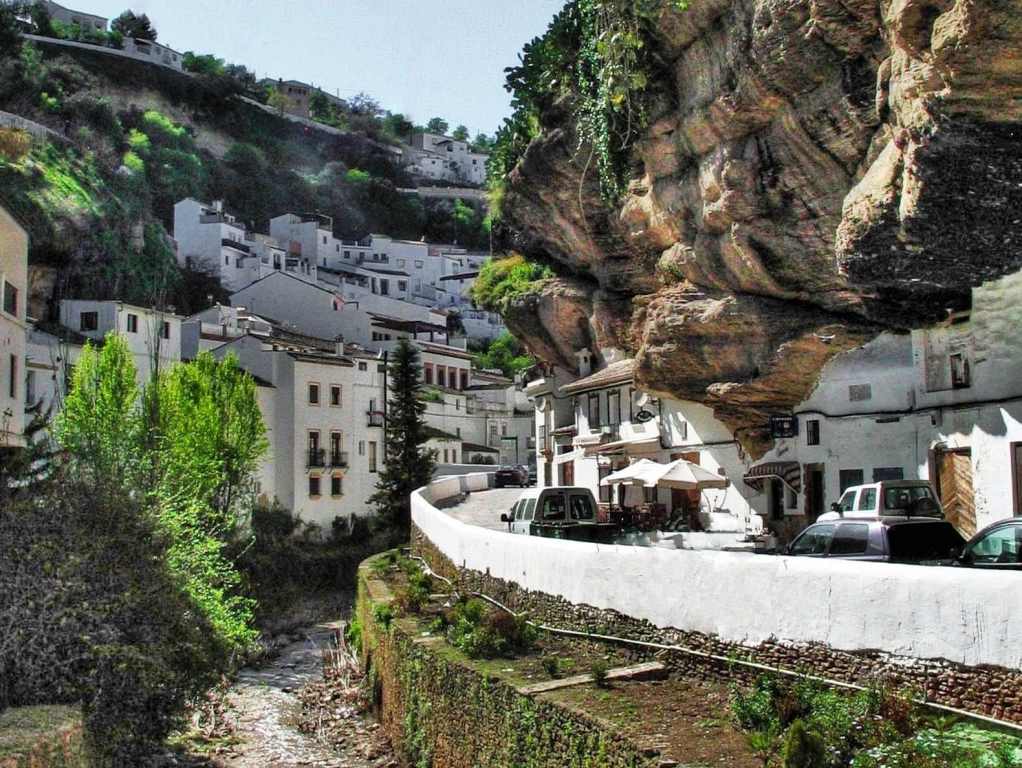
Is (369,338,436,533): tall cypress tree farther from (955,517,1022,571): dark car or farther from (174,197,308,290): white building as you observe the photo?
(955,517,1022,571): dark car

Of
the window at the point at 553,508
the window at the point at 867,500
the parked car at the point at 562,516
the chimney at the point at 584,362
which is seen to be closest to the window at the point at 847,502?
the window at the point at 867,500

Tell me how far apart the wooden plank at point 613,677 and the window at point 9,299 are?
15182 millimetres

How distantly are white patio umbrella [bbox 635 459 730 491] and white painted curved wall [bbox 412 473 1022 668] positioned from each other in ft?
38.2

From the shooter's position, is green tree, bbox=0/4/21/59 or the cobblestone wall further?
green tree, bbox=0/4/21/59

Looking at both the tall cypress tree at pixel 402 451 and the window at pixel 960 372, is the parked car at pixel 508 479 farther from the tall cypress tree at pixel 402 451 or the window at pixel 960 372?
the window at pixel 960 372

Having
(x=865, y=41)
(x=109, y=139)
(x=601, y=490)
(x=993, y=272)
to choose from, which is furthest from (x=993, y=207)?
(x=109, y=139)

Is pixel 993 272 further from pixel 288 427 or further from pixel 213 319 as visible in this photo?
pixel 213 319

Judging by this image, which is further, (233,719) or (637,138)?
(637,138)

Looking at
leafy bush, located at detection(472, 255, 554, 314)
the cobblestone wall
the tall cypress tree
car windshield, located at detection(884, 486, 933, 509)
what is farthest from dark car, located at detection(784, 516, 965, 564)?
the tall cypress tree

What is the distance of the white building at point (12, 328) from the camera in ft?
77.5

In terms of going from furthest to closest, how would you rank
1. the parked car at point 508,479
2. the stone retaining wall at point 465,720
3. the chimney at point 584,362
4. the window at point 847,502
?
the parked car at point 508,479 → the chimney at point 584,362 → the window at point 847,502 → the stone retaining wall at point 465,720

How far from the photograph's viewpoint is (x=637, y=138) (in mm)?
30406

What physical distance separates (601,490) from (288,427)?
17061 mm

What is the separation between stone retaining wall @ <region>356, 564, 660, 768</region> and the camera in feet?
41.5
